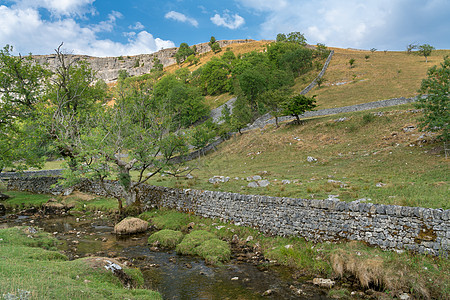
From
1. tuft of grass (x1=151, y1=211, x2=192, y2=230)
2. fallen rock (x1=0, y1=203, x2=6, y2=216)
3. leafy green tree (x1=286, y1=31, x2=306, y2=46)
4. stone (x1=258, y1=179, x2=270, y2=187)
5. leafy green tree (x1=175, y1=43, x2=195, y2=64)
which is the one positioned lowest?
tuft of grass (x1=151, y1=211, x2=192, y2=230)

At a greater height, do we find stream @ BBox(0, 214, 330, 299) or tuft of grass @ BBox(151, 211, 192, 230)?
tuft of grass @ BBox(151, 211, 192, 230)

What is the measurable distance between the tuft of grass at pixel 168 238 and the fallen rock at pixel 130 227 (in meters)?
2.25

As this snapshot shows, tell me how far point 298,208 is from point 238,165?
22.6m

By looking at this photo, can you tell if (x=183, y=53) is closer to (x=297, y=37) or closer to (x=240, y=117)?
(x=297, y=37)

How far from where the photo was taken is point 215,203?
17.8 metres

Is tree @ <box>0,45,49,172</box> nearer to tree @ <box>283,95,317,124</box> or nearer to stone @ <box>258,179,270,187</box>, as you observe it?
stone @ <box>258,179,270,187</box>

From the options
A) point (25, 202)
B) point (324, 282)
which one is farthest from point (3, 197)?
point (324, 282)

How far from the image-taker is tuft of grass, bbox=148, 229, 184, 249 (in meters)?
15.2

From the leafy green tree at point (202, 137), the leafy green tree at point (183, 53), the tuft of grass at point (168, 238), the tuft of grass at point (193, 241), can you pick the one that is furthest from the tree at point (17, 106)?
the leafy green tree at point (183, 53)

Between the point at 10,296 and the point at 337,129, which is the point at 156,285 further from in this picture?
the point at 337,129

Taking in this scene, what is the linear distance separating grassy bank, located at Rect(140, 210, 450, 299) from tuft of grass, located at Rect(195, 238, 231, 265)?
1.31 metres

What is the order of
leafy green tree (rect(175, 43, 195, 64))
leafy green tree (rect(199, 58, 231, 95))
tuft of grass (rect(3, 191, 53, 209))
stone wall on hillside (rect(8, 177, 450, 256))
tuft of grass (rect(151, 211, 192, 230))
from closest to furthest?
stone wall on hillside (rect(8, 177, 450, 256)) → tuft of grass (rect(151, 211, 192, 230)) → tuft of grass (rect(3, 191, 53, 209)) → leafy green tree (rect(199, 58, 231, 95)) → leafy green tree (rect(175, 43, 195, 64))

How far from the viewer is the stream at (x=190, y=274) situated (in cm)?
984

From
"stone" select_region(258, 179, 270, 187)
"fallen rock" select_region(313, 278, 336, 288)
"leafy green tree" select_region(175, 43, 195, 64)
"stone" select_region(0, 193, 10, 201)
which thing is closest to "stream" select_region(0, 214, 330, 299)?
"fallen rock" select_region(313, 278, 336, 288)
